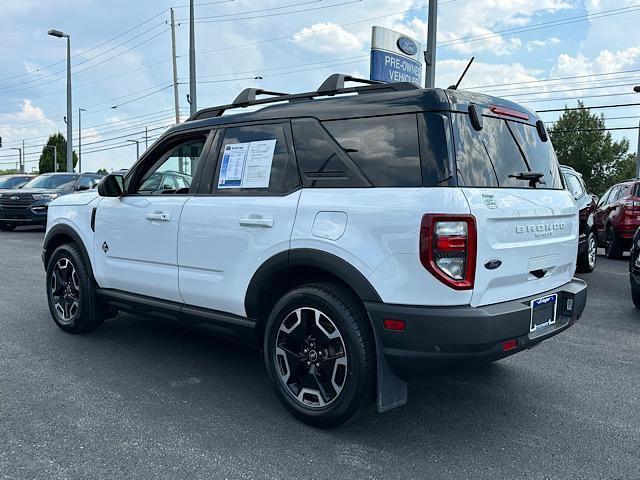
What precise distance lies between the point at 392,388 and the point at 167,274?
74.3 inches

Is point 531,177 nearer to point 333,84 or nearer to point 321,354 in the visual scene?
point 333,84

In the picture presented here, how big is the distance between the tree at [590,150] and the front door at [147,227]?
56239mm

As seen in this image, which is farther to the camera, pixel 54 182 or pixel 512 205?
pixel 54 182

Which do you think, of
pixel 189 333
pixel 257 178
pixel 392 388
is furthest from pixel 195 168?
pixel 392 388

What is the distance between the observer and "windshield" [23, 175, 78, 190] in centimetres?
1638

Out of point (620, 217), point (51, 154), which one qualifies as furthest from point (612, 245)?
point (51, 154)

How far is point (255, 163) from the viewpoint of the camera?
360 cm

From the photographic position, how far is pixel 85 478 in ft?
8.59

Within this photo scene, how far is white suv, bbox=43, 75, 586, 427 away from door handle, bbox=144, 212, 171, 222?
17 millimetres

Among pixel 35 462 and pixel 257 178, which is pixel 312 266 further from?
pixel 35 462

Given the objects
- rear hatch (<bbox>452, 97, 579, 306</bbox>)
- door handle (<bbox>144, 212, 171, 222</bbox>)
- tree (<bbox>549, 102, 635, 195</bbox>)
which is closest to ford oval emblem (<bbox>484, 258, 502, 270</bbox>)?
rear hatch (<bbox>452, 97, 579, 306</bbox>)

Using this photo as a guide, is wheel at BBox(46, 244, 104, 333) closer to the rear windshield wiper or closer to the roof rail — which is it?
the roof rail

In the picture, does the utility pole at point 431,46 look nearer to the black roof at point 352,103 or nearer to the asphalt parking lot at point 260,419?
the asphalt parking lot at point 260,419

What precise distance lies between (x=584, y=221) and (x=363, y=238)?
7.24 meters
